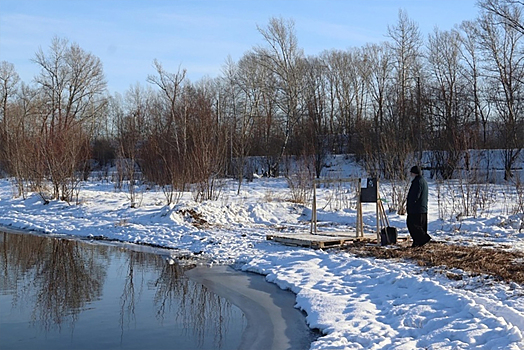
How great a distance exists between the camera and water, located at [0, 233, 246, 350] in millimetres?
6984

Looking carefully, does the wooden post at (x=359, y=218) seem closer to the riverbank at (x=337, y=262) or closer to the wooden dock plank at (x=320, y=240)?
the wooden dock plank at (x=320, y=240)

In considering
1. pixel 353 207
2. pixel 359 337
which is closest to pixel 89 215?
pixel 353 207

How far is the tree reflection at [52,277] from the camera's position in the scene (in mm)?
8422

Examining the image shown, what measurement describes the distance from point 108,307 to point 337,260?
503cm

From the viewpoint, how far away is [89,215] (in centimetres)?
2178

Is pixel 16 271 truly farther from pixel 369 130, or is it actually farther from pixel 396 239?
pixel 369 130

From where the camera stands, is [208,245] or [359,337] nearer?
[359,337]

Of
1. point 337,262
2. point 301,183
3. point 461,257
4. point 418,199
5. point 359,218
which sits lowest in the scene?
A: point 337,262

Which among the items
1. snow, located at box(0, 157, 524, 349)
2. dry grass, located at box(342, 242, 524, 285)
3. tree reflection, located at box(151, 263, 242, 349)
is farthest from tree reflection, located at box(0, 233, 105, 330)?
dry grass, located at box(342, 242, 524, 285)

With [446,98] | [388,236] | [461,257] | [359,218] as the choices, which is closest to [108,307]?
[461,257]

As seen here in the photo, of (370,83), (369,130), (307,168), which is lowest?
(307,168)

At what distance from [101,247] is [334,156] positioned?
32834mm

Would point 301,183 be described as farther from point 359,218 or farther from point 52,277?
point 52,277

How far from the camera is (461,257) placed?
1103 centimetres
